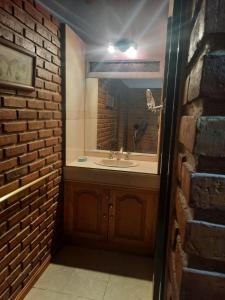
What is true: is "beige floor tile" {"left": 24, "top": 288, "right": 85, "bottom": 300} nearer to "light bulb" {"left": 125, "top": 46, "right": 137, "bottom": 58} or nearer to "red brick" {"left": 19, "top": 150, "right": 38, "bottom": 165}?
"red brick" {"left": 19, "top": 150, "right": 38, "bottom": 165}

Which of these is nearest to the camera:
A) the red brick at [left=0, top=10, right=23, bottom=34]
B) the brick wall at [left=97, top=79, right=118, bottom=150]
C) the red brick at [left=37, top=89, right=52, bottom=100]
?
the red brick at [left=0, top=10, right=23, bottom=34]

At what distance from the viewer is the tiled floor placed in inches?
66.0

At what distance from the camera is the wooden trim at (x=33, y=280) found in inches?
62.1

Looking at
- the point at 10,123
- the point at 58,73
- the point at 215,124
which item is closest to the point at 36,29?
the point at 58,73

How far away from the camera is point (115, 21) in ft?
6.09

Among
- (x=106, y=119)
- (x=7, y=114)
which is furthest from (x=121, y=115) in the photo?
(x=7, y=114)

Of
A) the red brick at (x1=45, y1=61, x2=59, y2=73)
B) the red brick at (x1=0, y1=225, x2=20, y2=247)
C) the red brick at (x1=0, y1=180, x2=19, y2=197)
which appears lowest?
the red brick at (x1=0, y1=225, x2=20, y2=247)

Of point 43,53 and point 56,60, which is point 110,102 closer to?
point 56,60

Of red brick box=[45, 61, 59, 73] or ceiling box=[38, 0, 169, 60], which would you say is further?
red brick box=[45, 61, 59, 73]

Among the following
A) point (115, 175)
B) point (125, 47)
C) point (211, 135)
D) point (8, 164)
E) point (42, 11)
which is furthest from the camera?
point (125, 47)

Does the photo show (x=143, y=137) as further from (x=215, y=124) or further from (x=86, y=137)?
(x=215, y=124)

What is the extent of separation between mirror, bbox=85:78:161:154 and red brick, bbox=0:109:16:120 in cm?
126

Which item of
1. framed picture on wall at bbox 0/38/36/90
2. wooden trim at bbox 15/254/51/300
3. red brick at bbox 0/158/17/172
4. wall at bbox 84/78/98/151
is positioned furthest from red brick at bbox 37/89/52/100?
wooden trim at bbox 15/254/51/300

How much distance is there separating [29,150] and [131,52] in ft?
4.90
